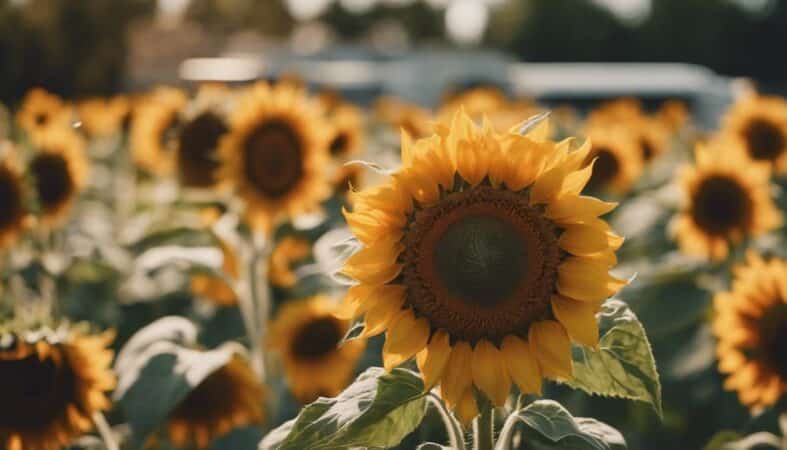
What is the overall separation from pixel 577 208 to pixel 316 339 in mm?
2413

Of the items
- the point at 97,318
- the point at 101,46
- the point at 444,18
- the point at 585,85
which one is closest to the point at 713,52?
the point at 444,18

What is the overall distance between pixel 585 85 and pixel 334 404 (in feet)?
60.0

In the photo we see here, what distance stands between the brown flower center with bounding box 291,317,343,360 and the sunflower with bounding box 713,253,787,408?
5.26ft

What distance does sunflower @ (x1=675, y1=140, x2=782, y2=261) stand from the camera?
423 centimetres

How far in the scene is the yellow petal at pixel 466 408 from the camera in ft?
5.83

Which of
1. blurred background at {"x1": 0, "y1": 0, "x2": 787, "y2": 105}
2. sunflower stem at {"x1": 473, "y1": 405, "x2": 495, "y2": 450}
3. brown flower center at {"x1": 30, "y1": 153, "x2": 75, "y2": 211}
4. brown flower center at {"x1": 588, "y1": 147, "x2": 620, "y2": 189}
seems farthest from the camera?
blurred background at {"x1": 0, "y1": 0, "x2": 787, "y2": 105}

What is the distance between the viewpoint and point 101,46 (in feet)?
60.2

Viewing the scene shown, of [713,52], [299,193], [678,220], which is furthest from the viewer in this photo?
[713,52]

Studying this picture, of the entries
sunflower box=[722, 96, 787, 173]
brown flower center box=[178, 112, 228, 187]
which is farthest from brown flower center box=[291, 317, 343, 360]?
sunflower box=[722, 96, 787, 173]

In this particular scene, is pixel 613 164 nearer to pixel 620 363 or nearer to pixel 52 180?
pixel 52 180

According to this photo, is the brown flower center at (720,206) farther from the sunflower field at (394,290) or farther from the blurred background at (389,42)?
the blurred background at (389,42)

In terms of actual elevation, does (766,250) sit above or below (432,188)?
below

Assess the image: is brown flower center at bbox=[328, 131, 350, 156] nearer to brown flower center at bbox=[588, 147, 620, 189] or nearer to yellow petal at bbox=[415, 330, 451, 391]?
brown flower center at bbox=[588, 147, 620, 189]

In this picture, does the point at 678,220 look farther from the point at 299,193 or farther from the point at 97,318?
the point at 97,318
